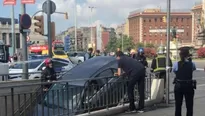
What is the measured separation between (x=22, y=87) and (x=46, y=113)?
93 cm

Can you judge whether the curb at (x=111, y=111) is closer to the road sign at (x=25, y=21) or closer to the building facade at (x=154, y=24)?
the road sign at (x=25, y=21)

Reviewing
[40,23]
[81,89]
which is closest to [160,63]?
[40,23]

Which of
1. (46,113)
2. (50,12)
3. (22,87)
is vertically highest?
(50,12)

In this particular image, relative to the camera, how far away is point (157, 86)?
11.1 m

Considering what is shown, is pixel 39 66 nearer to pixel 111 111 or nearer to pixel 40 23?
pixel 40 23

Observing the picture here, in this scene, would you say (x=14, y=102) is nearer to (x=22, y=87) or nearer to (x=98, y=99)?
(x=22, y=87)

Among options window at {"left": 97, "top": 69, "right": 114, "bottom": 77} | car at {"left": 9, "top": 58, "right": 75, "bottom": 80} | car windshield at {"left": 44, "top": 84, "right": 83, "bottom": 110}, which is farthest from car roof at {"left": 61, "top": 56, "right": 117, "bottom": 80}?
car at {"left": 9, "top": 58, "right": 75, "bottom": 80}

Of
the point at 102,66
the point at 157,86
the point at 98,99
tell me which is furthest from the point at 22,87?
the point at 157,86

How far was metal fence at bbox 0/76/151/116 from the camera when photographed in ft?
24.2

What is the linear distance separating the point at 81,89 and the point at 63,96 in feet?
1.65

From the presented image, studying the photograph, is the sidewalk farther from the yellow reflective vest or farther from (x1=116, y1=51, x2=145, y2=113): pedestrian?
the yellow reflective vest

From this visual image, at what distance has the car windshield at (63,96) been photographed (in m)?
8.09

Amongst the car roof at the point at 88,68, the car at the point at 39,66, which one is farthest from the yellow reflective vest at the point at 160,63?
the car at the point at 39,66

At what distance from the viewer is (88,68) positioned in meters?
10.2
